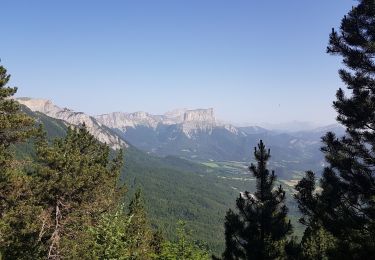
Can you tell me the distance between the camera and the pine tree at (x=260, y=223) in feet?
82.0

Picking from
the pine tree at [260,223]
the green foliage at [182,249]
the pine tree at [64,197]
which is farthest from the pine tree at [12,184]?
the pine tree at [260,223]

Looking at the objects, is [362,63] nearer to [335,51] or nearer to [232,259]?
[335,51]

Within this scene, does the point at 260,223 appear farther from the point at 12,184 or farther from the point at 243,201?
the point at 12,184

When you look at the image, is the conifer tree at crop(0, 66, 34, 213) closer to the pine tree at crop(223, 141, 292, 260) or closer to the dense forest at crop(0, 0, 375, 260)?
the dense forest at crop(0, 0, 375, 260)

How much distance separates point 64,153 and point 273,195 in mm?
20042

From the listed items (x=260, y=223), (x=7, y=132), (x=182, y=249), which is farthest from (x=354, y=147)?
(x=7, y=132)

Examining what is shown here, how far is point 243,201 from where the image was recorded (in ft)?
86.9

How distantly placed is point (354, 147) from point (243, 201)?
1015cm

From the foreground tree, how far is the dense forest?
0.14 feet

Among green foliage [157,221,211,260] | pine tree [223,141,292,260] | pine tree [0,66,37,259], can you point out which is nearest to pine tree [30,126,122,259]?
pine tree [0,66,37,259]

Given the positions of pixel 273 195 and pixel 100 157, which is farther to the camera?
pixel 100 157

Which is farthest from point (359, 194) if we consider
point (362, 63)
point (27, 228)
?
point (27, 228)

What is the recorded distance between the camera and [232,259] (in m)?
27.1

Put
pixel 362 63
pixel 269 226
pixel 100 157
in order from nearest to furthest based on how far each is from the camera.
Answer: pixel 362 63, pixel 269 226, pixel 100 157
